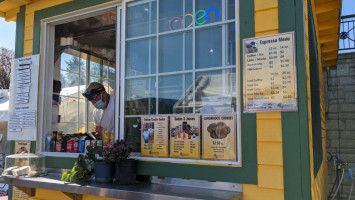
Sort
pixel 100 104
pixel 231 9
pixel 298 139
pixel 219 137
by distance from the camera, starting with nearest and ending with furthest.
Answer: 1. pixel 298 139
2. pixel 219 137
3. pixel 231 9
4. pixel 100 104

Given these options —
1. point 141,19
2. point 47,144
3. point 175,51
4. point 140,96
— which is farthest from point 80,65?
point 175,51

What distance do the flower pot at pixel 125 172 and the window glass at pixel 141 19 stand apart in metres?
1.17

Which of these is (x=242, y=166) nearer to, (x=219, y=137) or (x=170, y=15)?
(x=219, y=137)

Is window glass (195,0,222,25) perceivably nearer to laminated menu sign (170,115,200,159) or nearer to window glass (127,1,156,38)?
window glass (127,1,156,38)

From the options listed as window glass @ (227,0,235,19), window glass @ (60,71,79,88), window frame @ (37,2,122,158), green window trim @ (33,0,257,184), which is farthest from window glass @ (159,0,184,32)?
window glass @ (60,71,79,88)

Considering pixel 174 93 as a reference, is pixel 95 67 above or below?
above

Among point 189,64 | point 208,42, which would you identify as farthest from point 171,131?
point 208,42

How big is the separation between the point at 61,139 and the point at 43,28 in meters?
1.24

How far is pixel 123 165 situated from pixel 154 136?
0.34 meters

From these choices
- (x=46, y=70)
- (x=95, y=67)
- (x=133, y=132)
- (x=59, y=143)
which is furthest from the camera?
(x=95, y=67)

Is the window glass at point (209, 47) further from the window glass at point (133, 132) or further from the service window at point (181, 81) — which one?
the window glass at point (133, 132)

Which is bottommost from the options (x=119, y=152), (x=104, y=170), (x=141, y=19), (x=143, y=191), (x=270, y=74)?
(x=143, y=191)

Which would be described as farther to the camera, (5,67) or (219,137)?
(5,67)

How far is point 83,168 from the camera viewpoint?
2.64 meters
